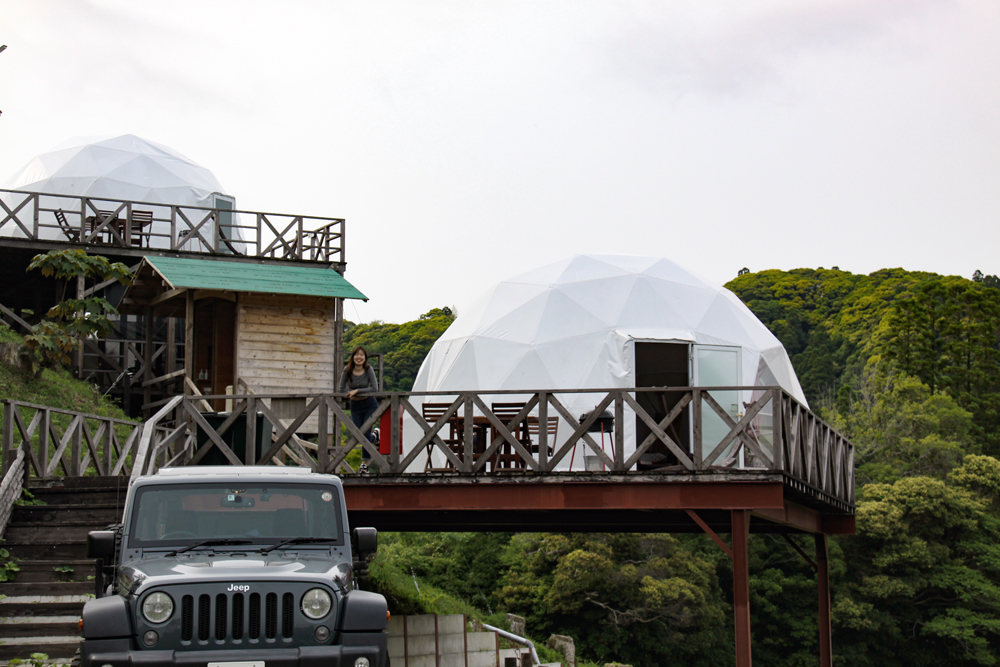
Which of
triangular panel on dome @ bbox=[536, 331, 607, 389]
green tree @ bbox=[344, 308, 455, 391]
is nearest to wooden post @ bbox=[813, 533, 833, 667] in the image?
triangular panel on dome @ bbox=[536, 331, 607, 389]

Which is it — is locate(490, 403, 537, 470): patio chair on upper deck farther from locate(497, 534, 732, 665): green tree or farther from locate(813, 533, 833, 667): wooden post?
locate(497, 534, 732, 665): green tree

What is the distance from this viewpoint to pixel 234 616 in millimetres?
6402

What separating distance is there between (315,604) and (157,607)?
98cm

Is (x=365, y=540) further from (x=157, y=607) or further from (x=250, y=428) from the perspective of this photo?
(x=250, y=428)

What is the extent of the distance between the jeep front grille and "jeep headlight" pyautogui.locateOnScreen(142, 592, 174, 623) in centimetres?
9

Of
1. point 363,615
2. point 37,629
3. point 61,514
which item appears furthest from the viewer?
point 61,514

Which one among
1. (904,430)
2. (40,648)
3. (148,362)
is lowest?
(40,648)

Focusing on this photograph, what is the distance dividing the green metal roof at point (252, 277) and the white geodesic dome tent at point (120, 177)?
331 inches

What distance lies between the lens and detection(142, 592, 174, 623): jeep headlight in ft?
20.7

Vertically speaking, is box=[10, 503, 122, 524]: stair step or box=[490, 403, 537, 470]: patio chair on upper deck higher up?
box=[490, 403, 537, 470]: patio chair on upper deck

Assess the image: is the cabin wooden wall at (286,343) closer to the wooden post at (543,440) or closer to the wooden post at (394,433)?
the wooden post at (394,433)

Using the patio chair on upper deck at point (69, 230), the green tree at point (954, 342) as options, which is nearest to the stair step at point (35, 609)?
the patio chair on upper deck at point (69, 230)

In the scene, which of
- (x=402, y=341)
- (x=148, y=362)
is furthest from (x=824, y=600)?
(x=402, y=341)

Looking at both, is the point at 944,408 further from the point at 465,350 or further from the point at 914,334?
the point at 465,350
